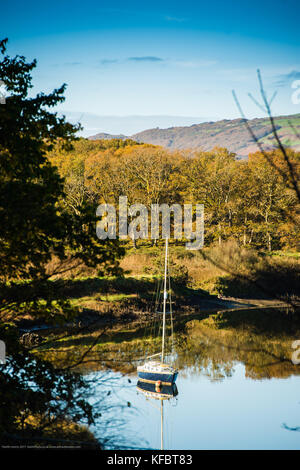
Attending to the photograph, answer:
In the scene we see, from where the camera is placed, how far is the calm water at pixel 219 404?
637 inches

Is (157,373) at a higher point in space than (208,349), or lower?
higher

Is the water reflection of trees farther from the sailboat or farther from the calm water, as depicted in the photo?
the sailboat

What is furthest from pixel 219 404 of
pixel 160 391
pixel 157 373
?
pixel 157 373

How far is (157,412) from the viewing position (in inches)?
780

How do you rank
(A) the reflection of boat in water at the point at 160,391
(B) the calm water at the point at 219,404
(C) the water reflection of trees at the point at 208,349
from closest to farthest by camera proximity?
(B) the calm water at the point at 219,404 < (A) the reflection of boat in water at the point at 160,391 < (C) the water reflection of trees at the point at 208,349

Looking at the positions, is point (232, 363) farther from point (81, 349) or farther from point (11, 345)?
point (11, 345)

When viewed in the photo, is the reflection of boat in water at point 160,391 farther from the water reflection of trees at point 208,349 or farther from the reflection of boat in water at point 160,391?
the water reflection of trees at point 208,349

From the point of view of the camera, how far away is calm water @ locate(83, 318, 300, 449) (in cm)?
1619

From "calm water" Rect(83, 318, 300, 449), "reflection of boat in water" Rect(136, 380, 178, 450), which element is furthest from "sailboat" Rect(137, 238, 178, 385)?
"calm water" Rect(83, 318, 300, 449)

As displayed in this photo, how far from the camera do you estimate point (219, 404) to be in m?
20.0

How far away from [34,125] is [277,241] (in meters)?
55.1

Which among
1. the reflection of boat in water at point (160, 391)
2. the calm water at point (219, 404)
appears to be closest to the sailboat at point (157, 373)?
the reflection of boat in water at point (160, 391)

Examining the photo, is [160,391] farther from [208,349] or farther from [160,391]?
[208,349]

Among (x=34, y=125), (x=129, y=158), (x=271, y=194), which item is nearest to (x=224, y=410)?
(x=34, y=125)
